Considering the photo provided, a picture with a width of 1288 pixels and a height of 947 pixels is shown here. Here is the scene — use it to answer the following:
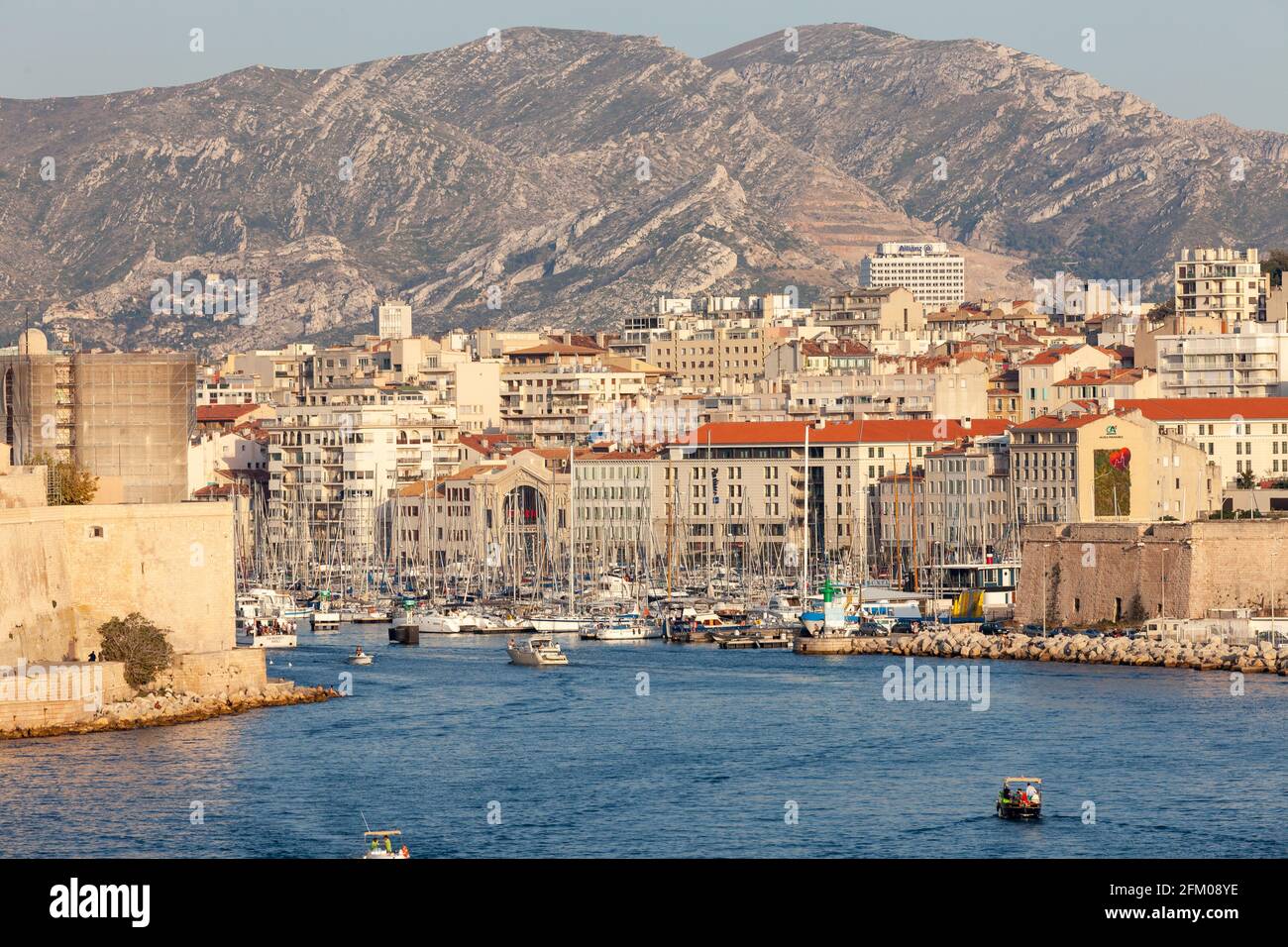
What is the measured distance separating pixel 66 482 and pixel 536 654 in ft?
Result: 36.8

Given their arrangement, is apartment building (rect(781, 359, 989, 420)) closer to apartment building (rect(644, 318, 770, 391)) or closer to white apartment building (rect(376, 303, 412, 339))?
apartment building (rect(644, 318, 770, 391))

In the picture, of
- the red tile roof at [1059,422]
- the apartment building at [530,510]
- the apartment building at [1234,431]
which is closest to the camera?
the red tile roof at [1059,422]

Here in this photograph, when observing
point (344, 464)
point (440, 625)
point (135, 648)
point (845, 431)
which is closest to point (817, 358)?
point (845, 431)

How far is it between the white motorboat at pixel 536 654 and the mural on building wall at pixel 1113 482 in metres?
21.4

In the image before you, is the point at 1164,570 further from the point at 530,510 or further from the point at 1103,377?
the point at 1103,377

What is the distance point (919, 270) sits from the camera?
613 ft

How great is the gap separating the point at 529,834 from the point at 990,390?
2720 inches

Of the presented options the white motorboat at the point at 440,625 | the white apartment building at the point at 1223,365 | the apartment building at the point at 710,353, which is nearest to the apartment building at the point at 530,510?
the white apartment building at the point at 1223,365

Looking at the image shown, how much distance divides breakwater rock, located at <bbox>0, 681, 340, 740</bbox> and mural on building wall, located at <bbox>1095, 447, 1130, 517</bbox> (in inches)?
1234

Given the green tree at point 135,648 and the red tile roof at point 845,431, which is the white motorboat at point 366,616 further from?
the green tree at point 135,648

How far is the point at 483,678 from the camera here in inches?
1825

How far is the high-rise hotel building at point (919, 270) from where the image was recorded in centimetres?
18400

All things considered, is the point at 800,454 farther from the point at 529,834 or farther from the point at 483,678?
the point at 529,834
